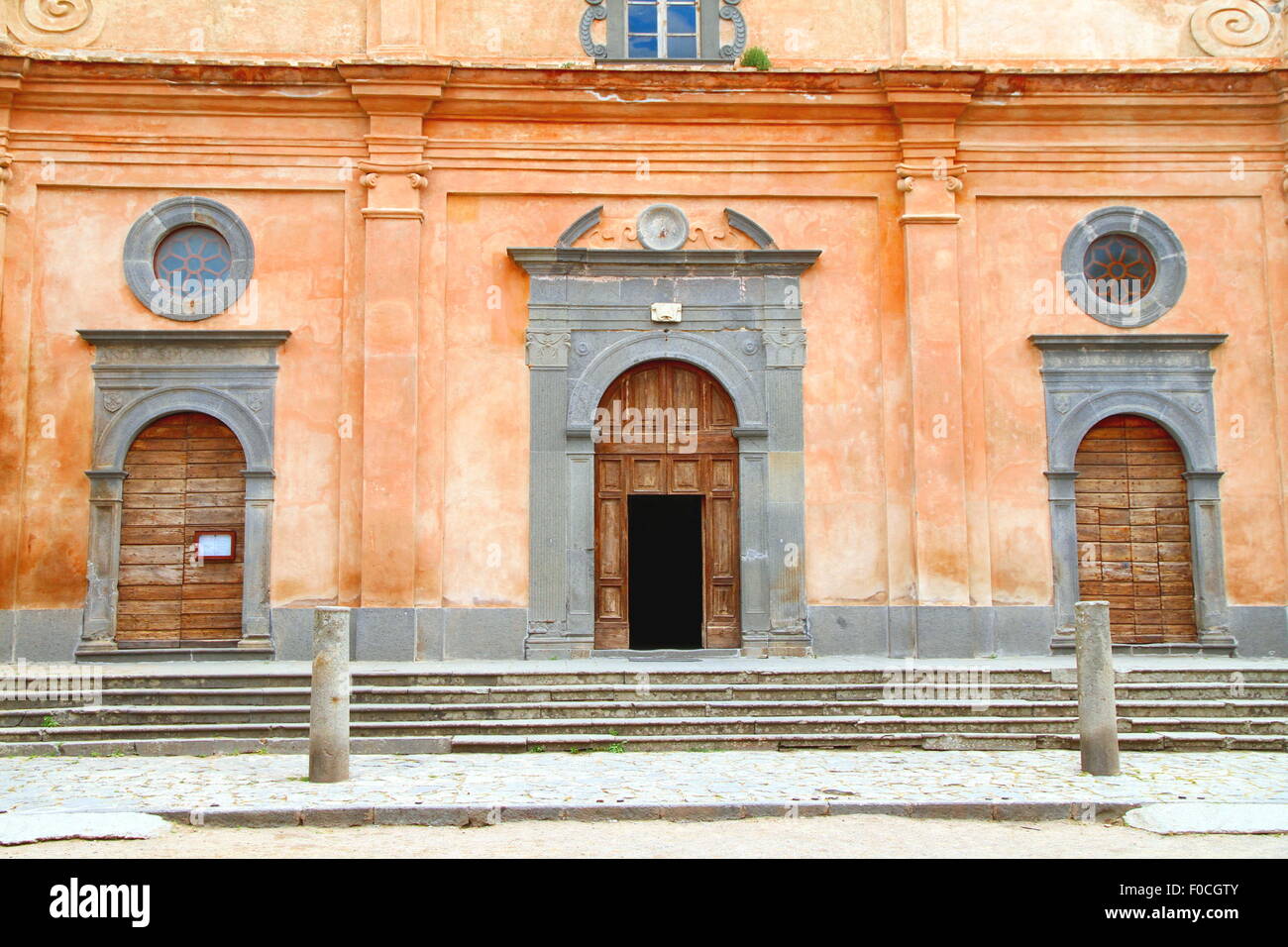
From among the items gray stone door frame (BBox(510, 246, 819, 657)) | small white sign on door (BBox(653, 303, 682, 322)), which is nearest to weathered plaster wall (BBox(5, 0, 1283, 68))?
gray stone door frame (BBox(510, 246, 819, 657))

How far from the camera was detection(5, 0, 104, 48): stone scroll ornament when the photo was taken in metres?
14.5

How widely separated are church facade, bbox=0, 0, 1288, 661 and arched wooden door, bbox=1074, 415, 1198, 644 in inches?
1.7

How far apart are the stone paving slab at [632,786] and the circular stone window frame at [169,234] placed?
5.86 m

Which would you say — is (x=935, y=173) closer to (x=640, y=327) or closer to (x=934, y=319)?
(x=934, y=319)

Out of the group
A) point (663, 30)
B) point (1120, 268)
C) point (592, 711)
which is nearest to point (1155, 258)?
point (1120, 268)

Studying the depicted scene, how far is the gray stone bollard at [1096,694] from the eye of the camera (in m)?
9.27

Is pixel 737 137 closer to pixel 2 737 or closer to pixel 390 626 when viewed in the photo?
pixel 390 626

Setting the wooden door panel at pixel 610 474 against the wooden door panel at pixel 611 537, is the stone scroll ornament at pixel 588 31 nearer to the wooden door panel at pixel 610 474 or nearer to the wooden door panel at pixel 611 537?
the wooden door panel at pixel 610 474

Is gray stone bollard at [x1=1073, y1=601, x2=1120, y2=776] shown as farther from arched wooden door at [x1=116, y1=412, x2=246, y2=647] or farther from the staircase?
arched wooden door at [x1=116, y1=412, x2=246, y2=647]

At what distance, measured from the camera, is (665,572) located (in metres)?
14.9

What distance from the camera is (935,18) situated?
48.6 ft

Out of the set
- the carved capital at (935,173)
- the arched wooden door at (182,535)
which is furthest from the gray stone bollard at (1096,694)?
the arched wooden door at (182,535)

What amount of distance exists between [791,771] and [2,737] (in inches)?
275

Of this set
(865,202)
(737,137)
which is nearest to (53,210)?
(737,137)
